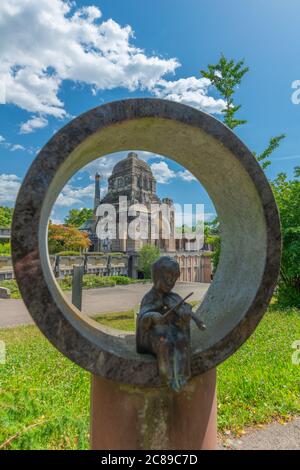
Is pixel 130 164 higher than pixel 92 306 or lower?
higher

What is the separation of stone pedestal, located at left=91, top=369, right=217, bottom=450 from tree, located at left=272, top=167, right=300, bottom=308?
34.7 ft

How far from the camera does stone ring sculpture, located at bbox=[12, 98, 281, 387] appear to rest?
1.93 meters

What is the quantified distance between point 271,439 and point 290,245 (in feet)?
31.3

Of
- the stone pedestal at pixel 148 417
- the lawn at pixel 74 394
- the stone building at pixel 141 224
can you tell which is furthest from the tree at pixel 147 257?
the stone pedestal at pixel 148 417

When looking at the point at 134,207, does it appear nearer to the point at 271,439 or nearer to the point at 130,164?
the point at 130,164

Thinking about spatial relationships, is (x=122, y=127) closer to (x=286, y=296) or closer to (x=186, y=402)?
(x=186, y=402)

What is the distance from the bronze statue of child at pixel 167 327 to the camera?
200cm

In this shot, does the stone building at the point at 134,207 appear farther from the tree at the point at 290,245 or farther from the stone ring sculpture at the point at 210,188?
the stone ring sculpture at the point at 210,188

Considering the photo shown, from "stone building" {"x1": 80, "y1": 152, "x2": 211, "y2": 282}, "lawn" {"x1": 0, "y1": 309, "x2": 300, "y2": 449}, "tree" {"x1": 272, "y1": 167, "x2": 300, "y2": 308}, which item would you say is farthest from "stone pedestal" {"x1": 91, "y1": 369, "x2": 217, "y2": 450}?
"stone building" {"x1": 80, "y1": 152, "x2": 211, "y2": 282}

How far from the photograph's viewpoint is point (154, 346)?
2.11m

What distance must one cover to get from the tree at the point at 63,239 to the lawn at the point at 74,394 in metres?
25.5

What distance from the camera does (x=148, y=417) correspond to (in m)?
2.16

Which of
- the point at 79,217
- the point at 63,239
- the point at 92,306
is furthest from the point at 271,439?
the point at 79,217
